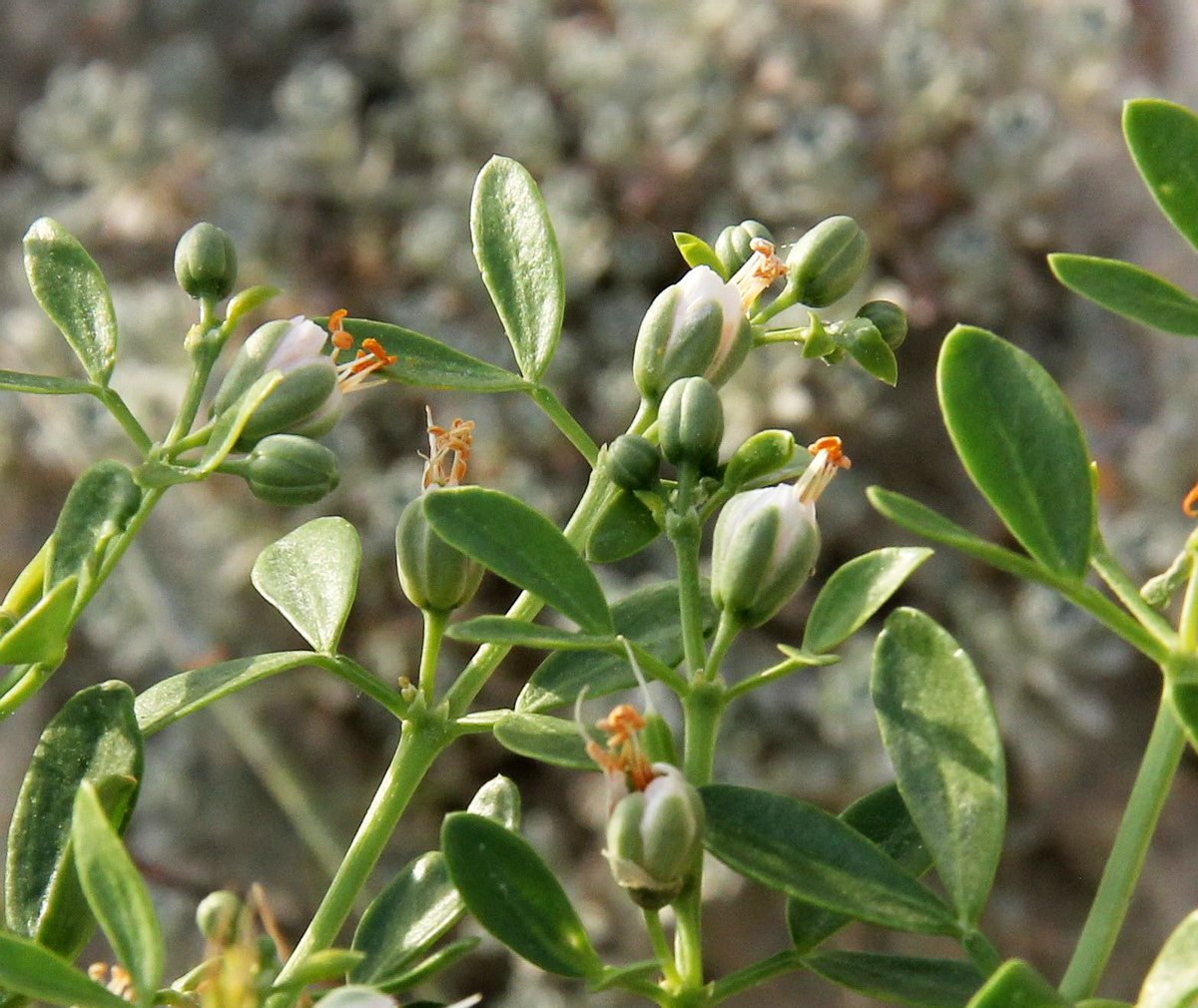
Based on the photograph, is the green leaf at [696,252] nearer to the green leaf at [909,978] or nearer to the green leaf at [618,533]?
the green leaf at [618,533]

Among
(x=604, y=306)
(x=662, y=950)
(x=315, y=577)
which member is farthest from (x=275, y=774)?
(x=662, y=950)

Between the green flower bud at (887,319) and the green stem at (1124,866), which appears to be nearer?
the green stem at (1124,866)

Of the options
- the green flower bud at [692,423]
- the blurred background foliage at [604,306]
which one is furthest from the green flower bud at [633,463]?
A: the blurred background foliage at [604,306]

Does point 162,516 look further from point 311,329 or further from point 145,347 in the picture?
point 311,329

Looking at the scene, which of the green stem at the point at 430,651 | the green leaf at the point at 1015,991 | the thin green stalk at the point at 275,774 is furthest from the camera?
the thin green stalk at the point at 275,774

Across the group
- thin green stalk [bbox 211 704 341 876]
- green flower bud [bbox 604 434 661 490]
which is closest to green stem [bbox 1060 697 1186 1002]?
green flower bud [bbox 604 434 661 490]

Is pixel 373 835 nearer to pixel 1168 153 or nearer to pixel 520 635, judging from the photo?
pixel 520 635

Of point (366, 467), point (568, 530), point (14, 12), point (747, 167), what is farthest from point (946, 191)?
point (568, 530)
